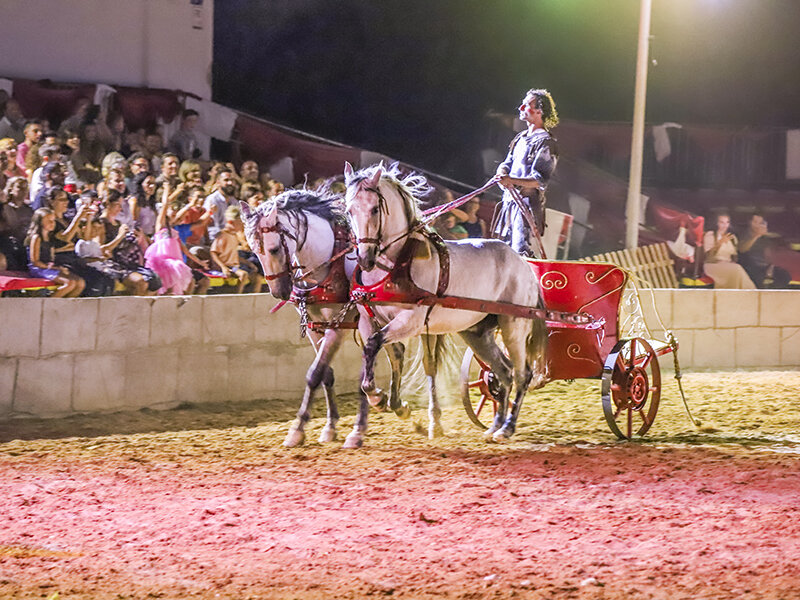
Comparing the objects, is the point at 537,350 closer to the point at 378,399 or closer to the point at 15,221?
the point at 378,399

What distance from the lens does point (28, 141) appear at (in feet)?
43.6

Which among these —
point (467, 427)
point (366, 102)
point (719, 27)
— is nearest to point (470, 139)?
point (366, 102)

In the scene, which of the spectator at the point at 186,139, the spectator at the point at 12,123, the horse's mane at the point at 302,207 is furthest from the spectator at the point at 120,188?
the horse's mane at the point at 302,207

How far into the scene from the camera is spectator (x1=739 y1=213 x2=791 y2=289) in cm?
2205

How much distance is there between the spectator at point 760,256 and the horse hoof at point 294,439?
14.5m

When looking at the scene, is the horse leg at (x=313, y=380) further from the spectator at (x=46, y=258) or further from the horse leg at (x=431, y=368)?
the spectator at (x=46, y=258)

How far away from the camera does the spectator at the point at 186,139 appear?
1673 cm

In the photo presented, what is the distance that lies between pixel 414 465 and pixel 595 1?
18.4 m

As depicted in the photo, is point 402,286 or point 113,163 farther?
point 113,163

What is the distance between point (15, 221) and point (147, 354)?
85.5 inches

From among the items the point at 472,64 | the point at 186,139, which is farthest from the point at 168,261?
the point at 472,64

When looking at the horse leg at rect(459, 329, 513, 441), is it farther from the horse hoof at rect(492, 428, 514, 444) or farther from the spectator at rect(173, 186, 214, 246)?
the spectator at rect(173, 186, 214, 246)

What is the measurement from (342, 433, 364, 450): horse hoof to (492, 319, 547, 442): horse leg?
50.0 inches

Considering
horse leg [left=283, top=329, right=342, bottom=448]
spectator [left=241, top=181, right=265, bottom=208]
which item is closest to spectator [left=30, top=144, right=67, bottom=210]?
spectator [left=241, top=181, right=265, bottom=208]
